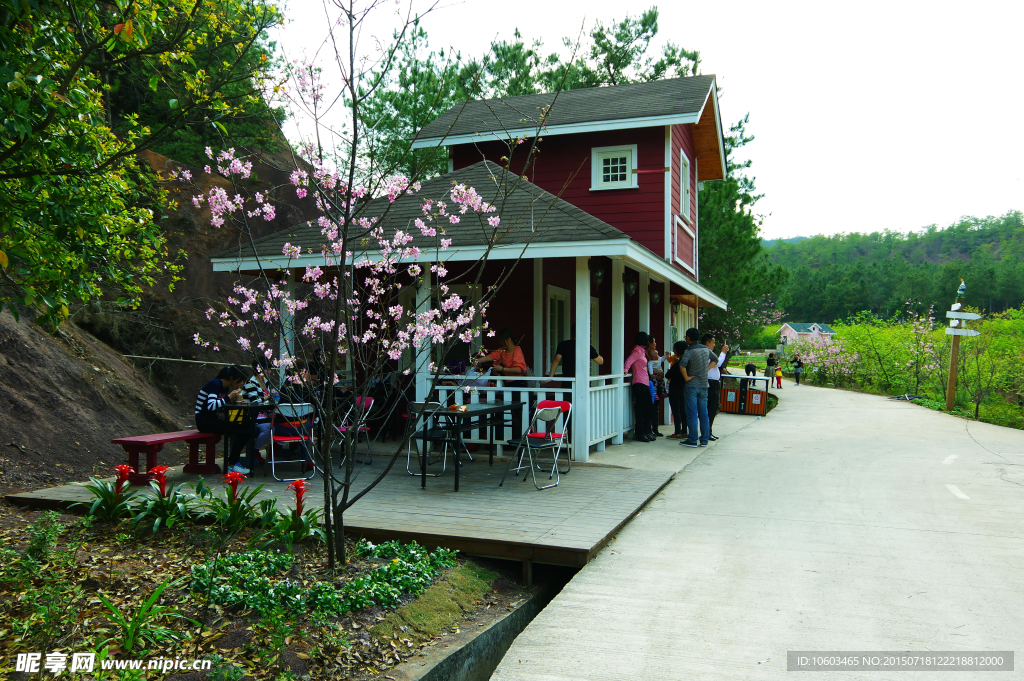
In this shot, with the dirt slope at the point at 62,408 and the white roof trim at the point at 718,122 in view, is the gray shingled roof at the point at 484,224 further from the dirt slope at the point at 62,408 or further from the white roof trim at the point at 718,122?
the white roof trim at the point at 718,122

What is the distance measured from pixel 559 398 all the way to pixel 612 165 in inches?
244

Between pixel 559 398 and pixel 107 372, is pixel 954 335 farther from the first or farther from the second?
pixel 107 372

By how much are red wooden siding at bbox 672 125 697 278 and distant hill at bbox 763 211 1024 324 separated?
64322 mm

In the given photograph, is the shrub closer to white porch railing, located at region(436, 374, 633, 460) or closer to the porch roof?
the porch roof

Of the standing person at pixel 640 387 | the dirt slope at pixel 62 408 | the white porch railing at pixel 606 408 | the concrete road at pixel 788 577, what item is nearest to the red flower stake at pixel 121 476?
the dirt slope at pixel 62 408

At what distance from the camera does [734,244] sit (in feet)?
69.6

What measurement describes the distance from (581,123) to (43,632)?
11.4 meters

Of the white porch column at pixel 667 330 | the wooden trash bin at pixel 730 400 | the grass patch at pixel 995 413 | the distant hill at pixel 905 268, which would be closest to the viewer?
the white porch column at pixel 667 330

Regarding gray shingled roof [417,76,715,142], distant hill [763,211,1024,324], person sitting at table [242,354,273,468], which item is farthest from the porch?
distant hill [763,211,1024,324]

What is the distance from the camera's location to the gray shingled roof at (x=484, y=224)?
8.16 metres

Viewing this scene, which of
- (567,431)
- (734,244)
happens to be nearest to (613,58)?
(734,244)

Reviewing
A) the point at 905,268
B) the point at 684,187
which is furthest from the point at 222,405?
the point at 905,268

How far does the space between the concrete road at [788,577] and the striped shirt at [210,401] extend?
178 inches

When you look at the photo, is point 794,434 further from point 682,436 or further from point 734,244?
point 734,244
